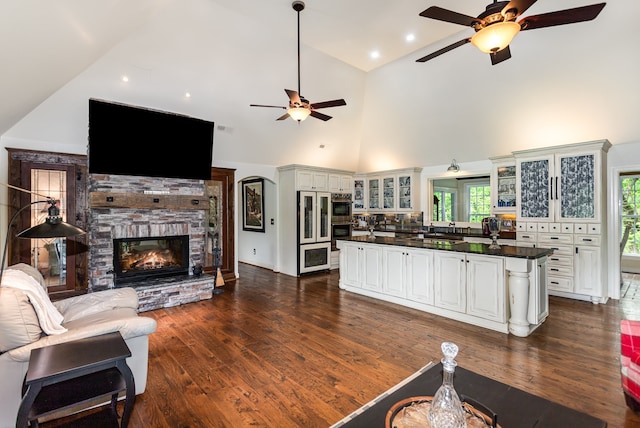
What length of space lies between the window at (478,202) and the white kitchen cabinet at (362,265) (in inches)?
124

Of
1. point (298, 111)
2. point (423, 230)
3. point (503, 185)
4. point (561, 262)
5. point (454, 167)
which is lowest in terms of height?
point (561, 262)

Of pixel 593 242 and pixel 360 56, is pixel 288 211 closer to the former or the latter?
pixel 360 56

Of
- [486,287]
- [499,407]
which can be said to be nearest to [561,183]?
[486,287]

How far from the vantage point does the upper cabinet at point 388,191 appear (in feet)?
24.8

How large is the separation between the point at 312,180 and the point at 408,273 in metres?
3.40

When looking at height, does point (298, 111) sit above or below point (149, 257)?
above

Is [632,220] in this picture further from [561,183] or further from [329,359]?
[329,359]

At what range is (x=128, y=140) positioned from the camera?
4652 mm

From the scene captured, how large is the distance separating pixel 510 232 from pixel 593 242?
125 centimetres

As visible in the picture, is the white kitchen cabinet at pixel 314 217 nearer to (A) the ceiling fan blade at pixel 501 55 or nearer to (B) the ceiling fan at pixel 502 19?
(A) the ceiling fan blade at pixel 501 55

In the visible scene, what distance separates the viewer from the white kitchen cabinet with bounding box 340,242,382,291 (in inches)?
200

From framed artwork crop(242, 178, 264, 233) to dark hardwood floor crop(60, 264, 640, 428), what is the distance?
3.30 m

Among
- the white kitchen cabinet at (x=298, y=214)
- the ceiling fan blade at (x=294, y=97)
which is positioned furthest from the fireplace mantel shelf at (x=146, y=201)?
the ceiling fan blade at (x=294, y=97)

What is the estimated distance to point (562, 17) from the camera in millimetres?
2379
